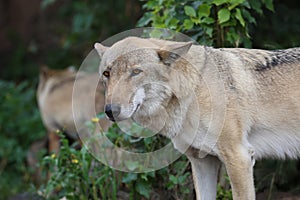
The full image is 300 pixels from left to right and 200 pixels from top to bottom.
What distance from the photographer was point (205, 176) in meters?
4.67

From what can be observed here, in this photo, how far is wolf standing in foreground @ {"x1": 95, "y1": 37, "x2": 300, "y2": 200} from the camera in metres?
4.07

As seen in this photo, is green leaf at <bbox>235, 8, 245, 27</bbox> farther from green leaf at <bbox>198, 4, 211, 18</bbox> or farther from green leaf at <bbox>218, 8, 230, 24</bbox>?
green leaf at <bbox>198, 4, 211, 18</bbox>

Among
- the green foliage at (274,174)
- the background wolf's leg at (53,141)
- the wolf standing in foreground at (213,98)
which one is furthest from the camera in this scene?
the background wolf's leg at (53,141)

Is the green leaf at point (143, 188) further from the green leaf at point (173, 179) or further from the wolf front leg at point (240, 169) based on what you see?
the wolf front leg at point (240, 169)

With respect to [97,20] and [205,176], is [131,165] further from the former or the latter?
[97,20]

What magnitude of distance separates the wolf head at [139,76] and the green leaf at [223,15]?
96cm

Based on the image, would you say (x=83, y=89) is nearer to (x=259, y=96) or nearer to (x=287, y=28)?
(x=287, y=28)

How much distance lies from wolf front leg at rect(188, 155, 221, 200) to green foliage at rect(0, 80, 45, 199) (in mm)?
4014

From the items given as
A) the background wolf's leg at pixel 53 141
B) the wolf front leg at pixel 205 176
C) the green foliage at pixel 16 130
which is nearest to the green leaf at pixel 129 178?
the wolf front leg at pixel 205 176

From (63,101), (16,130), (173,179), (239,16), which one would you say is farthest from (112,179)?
(16,130)

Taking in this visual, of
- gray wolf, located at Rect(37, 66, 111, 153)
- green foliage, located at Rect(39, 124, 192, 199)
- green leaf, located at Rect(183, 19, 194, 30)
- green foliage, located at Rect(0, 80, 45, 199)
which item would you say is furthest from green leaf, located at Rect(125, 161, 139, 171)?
green foliage, located at Rect(0, 80, 45, 199)

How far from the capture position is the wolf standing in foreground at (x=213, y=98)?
160 inches

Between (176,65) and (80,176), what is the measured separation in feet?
6.14

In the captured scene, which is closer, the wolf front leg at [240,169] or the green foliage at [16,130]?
the wolf front leg at [240,169]
